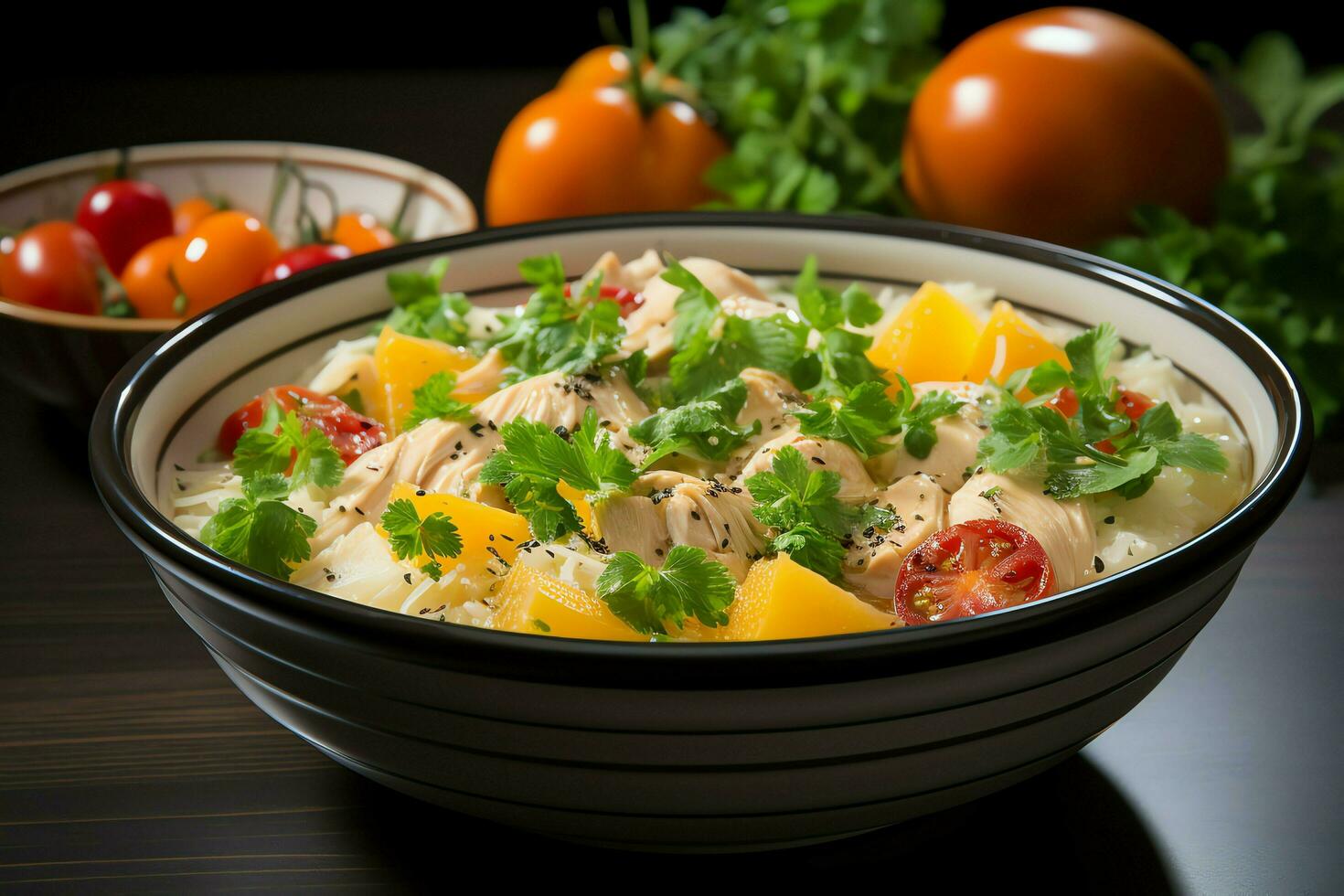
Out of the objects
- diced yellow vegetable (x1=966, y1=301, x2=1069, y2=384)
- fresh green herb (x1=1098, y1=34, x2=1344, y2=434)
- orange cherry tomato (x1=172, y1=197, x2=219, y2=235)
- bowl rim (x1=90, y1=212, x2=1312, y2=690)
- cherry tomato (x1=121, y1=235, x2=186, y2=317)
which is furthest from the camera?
orange cherry tomato (x1=172, y1=197, x2=219, y2=235)

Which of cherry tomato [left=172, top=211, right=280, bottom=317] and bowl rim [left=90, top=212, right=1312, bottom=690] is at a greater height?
bowl rim [left=90, top=212, right=1312, bottom=690]

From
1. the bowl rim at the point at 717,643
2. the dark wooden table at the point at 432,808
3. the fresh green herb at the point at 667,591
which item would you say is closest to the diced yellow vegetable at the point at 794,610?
the fresh green herb at the point at 667,591

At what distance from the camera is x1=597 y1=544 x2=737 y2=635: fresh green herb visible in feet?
5.29

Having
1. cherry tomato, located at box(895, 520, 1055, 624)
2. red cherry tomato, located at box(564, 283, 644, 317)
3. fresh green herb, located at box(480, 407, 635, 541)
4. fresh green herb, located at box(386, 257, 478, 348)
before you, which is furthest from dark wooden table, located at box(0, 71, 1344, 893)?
red cherry tomato, located at box(564, 283, 644, 317)

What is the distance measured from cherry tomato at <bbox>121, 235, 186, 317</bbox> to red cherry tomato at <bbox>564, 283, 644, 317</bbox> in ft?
4.16

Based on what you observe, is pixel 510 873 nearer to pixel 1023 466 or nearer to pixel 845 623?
pixel 845 623

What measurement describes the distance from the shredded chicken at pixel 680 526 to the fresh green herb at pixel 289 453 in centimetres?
50

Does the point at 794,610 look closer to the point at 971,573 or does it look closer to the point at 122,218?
the point at 971,573

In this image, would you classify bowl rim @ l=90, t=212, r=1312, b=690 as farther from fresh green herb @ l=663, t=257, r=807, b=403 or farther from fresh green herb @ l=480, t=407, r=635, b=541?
fresh green herb @ l=663, t=257, r=807, b=403

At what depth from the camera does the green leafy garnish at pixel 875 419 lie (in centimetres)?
201

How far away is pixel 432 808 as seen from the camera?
6.20 ft

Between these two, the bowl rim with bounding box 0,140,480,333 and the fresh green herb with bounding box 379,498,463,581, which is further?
the bowl rim with bounding box 0,140,480,333

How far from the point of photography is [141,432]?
2.00 m

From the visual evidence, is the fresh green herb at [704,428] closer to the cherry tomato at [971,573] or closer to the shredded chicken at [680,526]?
the shredded chicken at [680,526]
